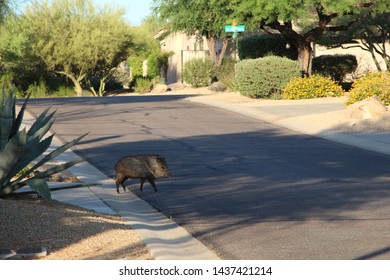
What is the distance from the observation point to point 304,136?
25.6 meters

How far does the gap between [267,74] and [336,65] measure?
1018 centimetres

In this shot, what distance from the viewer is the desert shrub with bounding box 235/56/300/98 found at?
41094 mm

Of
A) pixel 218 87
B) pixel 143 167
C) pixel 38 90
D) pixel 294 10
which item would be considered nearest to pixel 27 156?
pixel 143 167

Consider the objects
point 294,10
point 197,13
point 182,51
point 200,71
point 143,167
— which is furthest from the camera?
point 182,51

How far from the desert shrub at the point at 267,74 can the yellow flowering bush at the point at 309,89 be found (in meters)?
0.42

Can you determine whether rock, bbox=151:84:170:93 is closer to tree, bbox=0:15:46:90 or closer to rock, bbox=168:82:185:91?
rock, bbox=168:82:185:91

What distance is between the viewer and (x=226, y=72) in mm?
56594

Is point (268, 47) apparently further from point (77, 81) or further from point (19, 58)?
point (77, 81)

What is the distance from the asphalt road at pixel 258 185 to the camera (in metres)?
10.6

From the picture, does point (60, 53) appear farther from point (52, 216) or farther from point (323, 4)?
point (52, 216)

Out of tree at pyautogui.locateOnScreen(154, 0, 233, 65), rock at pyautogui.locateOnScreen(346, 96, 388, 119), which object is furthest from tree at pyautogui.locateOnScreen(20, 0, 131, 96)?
rock at pyautogui.locateOnScreen(346, 96, 388, 119)

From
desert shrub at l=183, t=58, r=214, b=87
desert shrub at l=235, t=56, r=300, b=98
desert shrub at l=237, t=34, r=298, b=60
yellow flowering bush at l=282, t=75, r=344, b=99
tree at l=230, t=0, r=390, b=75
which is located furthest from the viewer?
desert shrub at l=183, t=58, r=214, b=87

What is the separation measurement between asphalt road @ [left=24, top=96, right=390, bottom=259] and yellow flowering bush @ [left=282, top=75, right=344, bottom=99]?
9743mm

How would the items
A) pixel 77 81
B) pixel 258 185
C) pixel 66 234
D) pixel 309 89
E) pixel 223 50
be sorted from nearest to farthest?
pixel 66 234, pixel 258 185, pixel 309 89, pixel 223 50, pixel 77 81
